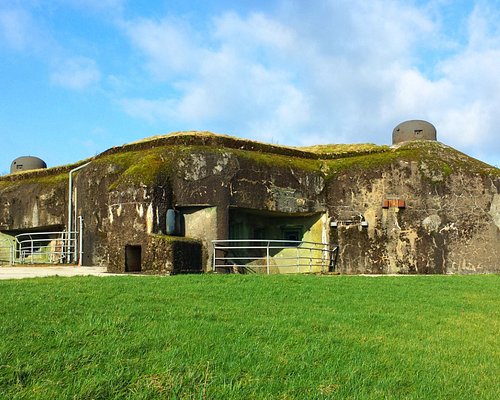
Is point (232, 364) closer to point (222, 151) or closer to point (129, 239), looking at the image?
point (129, 239)

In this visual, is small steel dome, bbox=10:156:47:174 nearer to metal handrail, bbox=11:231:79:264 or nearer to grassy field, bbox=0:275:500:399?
metal handrail, bbox=11:231:79:264

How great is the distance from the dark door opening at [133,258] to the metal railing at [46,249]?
4272 mm

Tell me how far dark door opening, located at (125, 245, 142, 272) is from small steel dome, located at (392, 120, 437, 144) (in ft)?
37.9

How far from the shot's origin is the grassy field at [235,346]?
446 centimetres

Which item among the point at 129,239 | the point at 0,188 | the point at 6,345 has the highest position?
the point at 0,188

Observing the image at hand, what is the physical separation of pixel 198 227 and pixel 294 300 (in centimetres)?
791

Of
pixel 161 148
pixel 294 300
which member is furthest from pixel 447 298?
pixel 161 148

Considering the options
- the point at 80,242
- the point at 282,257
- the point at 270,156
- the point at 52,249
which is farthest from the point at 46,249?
the point at 270,156

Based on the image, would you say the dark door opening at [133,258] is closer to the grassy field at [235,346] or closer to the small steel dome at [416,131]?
the grassy field at [235,346]

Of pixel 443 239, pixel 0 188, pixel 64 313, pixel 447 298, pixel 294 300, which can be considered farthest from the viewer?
pixel 0 188

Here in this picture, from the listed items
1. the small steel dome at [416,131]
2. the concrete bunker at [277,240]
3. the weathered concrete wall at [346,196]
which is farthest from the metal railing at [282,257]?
the small steel dome at [416,131]

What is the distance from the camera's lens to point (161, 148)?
17.4 metres

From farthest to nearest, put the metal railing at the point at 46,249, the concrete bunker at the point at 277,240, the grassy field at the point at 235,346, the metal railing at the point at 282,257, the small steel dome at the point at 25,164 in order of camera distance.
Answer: the small steel dome at the point at 25,164 → the metal railing at the point at 46,249 → the concrete bunker at the point at 277,240 → the metal railing at the point at 282,257 → the grassy field at the point at 235,346

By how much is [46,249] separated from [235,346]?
1902 cm
